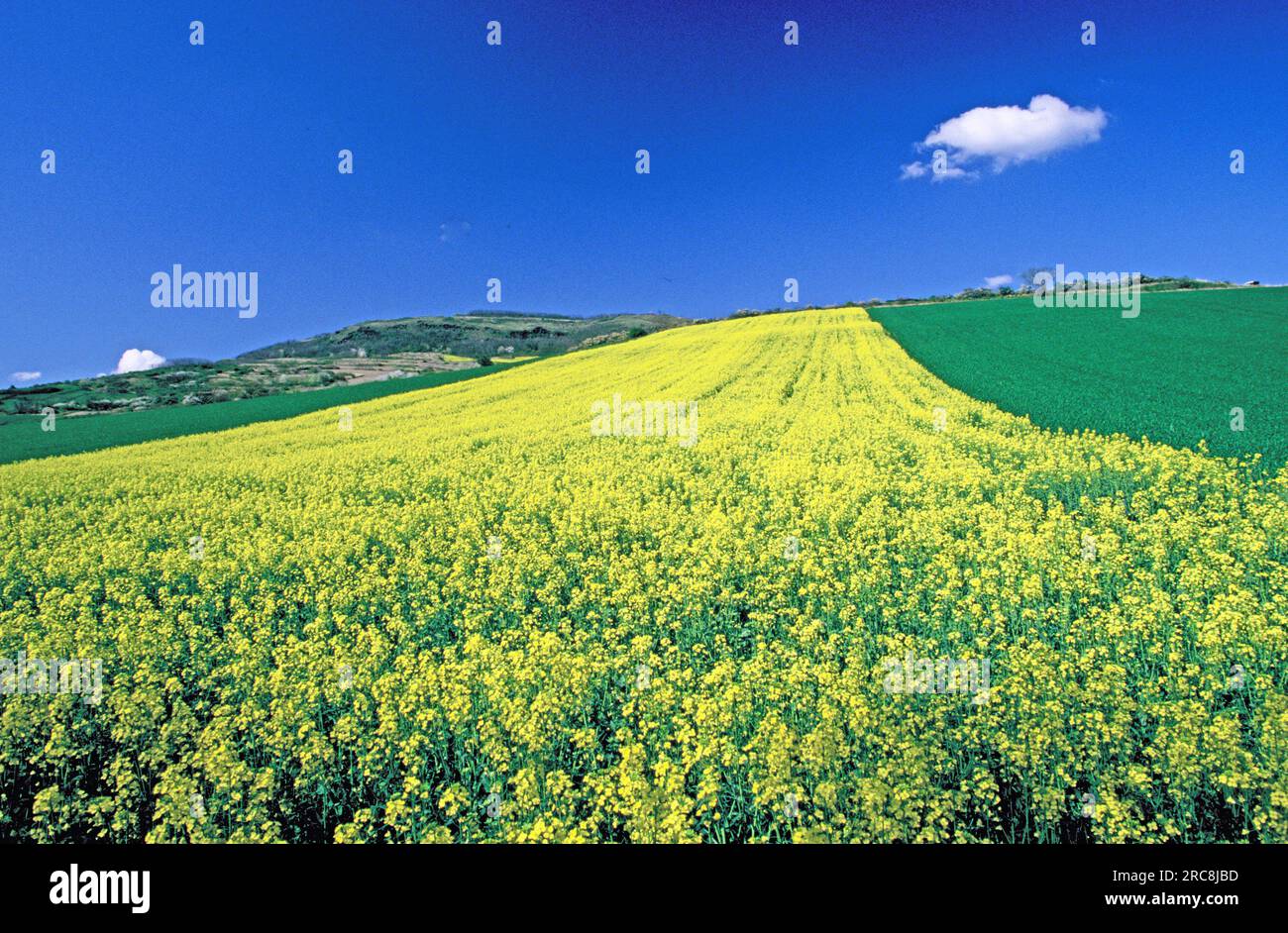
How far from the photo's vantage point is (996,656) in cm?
575

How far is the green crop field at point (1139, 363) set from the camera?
15.2 meters

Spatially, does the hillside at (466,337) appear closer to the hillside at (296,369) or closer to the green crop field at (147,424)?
the hillside at (296,369)

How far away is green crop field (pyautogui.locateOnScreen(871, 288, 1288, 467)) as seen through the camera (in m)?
15.2

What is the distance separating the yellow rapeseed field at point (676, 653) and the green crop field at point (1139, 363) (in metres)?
3.15

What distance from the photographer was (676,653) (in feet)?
20.7

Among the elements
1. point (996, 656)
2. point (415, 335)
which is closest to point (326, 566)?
point (996, 656)

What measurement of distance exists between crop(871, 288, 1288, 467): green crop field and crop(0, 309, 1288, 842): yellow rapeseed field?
3149mm

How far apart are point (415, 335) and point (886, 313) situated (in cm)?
8965

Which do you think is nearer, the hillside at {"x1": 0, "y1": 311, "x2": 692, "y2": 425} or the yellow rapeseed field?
the yellow rapeseed field
